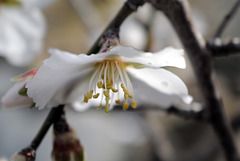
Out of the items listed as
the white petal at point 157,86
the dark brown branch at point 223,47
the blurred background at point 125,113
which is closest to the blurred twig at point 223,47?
the dark brown branch at point 223,47

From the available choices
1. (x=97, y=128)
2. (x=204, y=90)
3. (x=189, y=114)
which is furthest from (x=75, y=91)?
(x=97, y=128)

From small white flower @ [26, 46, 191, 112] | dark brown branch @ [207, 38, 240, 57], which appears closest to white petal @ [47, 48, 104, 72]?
small white flower @ [26, 46, 191, 112]

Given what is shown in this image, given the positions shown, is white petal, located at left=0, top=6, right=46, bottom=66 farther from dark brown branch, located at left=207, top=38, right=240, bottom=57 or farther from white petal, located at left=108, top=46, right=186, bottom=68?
white petal, located at left=108, top=46, right=186, bottom=68

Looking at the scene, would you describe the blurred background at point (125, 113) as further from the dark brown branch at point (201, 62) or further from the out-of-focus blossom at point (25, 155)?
the out-of-focus blossom at point (25, 155)

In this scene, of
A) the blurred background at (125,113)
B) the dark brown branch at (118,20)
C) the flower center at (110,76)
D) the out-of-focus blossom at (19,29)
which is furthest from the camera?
the blurred background at (125,113)

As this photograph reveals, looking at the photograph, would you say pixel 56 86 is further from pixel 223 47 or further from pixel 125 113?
pixel 125 113

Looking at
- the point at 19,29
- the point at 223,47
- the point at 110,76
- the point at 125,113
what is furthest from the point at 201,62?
the point at 125,113

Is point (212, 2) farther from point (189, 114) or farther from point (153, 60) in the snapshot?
point (153, 60)
